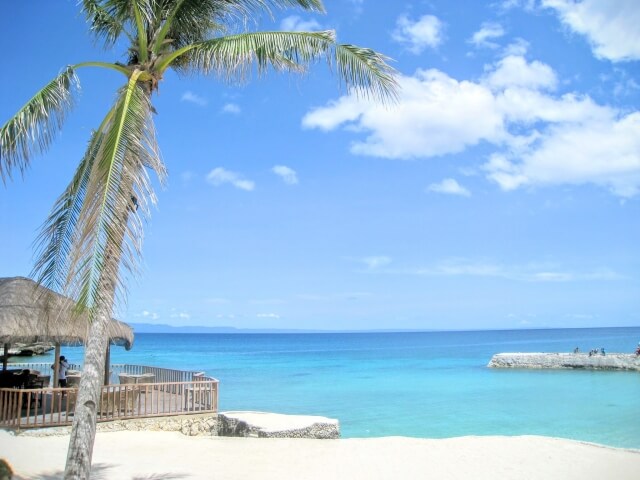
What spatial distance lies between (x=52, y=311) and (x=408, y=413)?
615 inches

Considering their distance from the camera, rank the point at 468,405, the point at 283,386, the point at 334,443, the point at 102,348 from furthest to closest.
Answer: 1. the point at 283,386
2. the point at 468,405
3. the point at 334,443
4. the point at 102,348

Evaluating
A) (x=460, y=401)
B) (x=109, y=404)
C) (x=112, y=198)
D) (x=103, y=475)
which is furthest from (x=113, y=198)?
(x=460, y=401)

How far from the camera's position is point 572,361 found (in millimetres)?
45000

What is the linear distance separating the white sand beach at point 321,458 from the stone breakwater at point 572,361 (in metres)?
34.1

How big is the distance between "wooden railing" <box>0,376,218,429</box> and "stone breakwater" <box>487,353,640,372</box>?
36.8 m

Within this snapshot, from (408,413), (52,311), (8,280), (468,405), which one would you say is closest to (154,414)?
(52,311)

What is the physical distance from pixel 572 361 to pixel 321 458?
3916cm

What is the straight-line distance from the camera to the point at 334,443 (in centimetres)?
1288

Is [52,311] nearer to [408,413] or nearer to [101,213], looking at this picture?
[101,213]

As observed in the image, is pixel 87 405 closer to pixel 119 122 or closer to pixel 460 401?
pixel 119 122

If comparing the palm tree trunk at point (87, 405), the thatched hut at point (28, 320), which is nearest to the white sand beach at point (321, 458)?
the thatched hut at point (28, 320)

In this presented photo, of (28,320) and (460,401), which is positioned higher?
(28,320)

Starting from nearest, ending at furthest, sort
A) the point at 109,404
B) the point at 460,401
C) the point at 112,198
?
the point at 112,198
the point at 109,404
the point at 460,401

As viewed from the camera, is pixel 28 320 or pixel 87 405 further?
pixel 28 320
